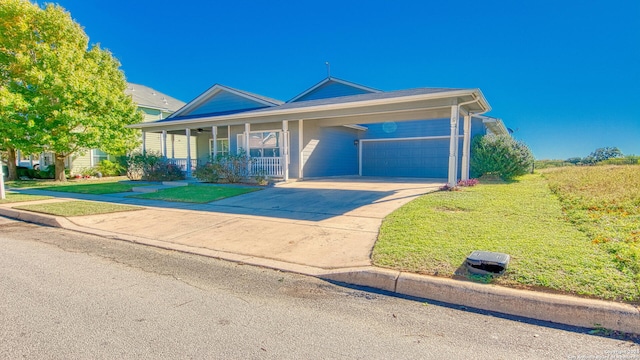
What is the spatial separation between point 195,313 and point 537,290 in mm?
3229

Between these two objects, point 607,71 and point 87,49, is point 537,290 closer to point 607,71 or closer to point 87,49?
point 87,49

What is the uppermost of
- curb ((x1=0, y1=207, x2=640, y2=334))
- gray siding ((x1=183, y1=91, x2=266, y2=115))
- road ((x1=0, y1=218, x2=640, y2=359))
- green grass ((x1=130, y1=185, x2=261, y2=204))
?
gray siding ((x1=183, y1=91, x2=266, y2=115))

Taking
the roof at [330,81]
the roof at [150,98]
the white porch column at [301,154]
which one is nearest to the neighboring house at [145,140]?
the roof at [150,98]

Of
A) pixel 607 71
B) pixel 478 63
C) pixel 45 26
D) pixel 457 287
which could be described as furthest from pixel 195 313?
pixel 607 71

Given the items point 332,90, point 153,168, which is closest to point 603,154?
point 332,90

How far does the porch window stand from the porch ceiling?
5.10ft

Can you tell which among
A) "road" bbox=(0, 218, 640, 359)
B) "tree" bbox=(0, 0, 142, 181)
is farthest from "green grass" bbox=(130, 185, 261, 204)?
"tree" bbox=(0, 0, 142, 181)

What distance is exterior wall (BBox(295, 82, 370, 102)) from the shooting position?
760 inches

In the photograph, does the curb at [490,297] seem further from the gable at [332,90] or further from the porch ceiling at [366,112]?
the gable at [332,90]

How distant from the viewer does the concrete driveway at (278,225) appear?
4637mm

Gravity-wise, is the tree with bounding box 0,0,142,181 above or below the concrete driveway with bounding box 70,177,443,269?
above

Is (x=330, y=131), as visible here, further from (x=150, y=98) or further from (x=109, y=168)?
(x=150, y=98)

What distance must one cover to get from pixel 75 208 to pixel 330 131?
37.8 feet

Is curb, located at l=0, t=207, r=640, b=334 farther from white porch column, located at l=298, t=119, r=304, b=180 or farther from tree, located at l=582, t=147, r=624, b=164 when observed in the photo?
tree, located at l=582, t=147, r=624, b=164
